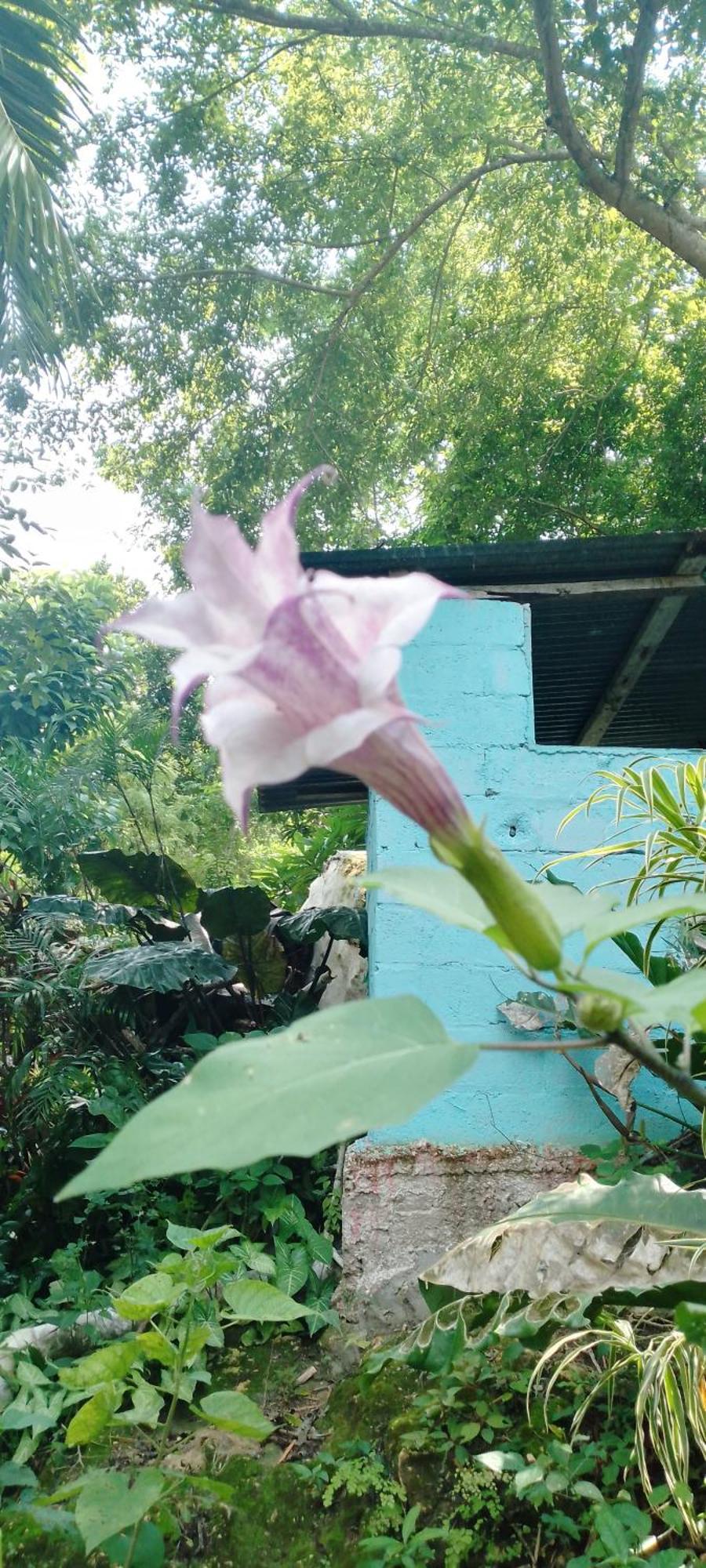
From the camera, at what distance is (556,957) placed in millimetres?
584

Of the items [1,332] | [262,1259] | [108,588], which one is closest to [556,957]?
[262,1259]

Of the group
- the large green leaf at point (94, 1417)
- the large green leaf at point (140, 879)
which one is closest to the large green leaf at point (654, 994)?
the large green leaf at point (94, 1417)

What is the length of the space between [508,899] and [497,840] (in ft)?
9.26

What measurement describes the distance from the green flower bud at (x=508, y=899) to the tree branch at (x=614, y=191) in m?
8.18

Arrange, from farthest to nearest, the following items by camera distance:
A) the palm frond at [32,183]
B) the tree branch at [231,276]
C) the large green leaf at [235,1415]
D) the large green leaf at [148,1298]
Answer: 1. the tree branch at [231,276]
2. the palm frond at [32,183]
3. the large green leaf at [148,1298]
4. the large green leaf at [235,1415]

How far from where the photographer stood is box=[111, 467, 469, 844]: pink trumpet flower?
0.53 m

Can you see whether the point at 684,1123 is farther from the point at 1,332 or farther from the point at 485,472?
the point at 485,472

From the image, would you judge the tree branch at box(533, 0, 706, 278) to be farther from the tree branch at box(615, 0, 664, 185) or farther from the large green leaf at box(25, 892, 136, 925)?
the large green leaf at box(25, 892, 136, 925)

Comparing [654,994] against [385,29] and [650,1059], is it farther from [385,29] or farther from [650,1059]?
[385,29]

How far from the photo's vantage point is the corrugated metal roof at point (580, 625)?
11.7 ft

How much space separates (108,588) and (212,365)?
407cm

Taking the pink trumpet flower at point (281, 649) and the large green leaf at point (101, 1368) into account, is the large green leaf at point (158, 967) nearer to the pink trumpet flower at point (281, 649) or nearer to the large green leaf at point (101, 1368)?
the large green leaf at point (101, 1368)

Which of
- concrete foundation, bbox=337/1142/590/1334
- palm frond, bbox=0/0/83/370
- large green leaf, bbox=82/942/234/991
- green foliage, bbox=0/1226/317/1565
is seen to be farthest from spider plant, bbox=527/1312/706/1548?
palm frond, bbox=0/0/83/370

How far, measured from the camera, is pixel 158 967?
161 inches
